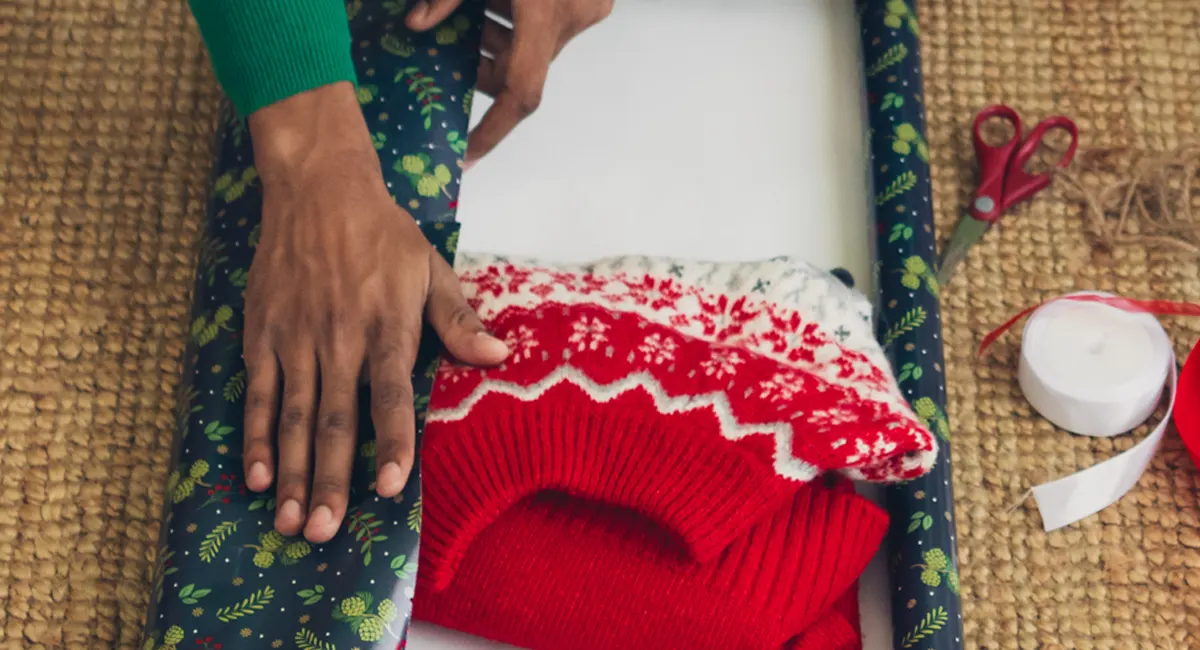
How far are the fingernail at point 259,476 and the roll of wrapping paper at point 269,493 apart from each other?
0.05ft

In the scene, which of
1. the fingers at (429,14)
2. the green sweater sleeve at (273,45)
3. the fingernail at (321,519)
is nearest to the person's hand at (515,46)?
the fingers at (429,14)

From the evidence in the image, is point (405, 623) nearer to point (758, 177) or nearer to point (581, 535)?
point (581, 535)

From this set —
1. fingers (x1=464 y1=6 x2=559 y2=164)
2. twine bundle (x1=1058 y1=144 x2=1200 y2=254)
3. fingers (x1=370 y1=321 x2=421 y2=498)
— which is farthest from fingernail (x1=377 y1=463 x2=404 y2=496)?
twine bundle (x1=1058 y1=144 x2=1200 y2=254)

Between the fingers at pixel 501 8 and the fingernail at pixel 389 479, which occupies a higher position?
the fingers at pixel 501 8

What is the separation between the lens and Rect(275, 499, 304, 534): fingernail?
2.10ft

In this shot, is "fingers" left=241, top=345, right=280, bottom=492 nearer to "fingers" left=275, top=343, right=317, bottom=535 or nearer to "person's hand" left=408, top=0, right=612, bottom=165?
"fingers" left=275, top=343, right=317, bottom=535

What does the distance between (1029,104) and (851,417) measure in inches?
18.9

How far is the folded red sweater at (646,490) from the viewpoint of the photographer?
661mm

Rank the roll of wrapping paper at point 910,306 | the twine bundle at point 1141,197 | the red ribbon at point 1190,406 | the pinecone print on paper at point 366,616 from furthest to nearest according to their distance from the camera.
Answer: the twine bundle at point 1141,197 → the red ribbon at point 1190,406 → the roll of wrapping paper at point 910,306 → the pinecone print on paper at point 366,616

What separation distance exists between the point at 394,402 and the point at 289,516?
0.30ft

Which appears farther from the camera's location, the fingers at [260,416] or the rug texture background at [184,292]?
the rug texture background at [184,292]

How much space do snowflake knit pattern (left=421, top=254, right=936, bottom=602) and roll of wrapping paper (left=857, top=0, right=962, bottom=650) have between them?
6cm

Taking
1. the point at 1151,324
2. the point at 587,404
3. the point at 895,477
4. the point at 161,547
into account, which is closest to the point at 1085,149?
the point at 1151,324

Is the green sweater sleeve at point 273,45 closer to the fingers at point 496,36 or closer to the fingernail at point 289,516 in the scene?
the fingers at point 496,36
